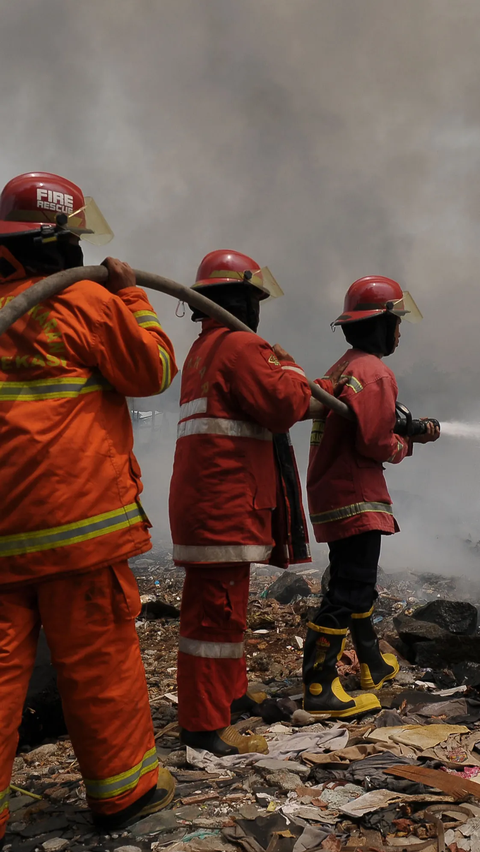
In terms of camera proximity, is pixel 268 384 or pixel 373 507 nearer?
pixel 268 384

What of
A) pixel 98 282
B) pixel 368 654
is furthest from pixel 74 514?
pixel 368 654

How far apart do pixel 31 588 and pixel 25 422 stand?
0.62 m

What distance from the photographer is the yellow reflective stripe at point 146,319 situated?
2.62 m

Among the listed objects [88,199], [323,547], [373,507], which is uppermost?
[88,199]

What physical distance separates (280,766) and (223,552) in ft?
3.35

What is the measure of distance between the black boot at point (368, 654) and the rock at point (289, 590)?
15.6 ft

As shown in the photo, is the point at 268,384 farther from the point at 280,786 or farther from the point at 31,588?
the point at 280,786

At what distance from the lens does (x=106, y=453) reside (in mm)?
2488

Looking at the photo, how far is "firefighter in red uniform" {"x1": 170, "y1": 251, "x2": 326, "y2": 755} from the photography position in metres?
3.36

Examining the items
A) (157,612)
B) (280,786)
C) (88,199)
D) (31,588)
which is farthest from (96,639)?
(157,612)

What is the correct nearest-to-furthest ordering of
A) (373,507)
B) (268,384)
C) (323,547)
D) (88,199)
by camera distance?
(88,199) < (268,384) < (373,507) < (323,547)

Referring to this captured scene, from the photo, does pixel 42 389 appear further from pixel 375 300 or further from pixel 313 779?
pixel 375 300

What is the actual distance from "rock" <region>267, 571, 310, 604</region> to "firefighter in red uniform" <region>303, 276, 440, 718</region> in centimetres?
490

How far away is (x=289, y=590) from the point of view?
9.47 metres
